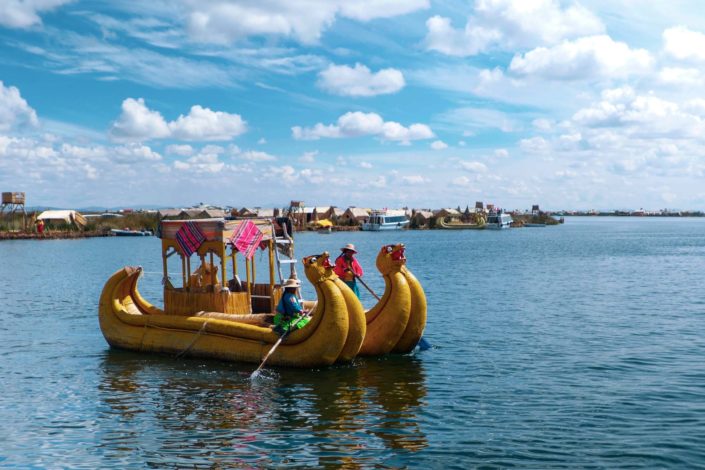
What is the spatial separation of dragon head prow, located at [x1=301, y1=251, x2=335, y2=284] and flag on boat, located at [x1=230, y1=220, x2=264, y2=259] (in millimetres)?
3175

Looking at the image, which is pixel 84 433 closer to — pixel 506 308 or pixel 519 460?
pixel 519 460

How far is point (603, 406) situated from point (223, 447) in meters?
8.07

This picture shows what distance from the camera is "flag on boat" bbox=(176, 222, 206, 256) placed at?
1983cm

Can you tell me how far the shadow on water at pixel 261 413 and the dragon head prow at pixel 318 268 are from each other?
2.51 meters

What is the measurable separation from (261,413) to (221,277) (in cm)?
677

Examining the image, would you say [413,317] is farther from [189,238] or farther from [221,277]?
[189,238]

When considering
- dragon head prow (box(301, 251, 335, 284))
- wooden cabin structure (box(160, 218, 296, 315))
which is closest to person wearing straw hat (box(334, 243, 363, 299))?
wooden cabin structure (box(160, 218, 296, 315))

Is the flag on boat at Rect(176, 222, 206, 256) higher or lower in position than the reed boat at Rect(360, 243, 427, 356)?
higher

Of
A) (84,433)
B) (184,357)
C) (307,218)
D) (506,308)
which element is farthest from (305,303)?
(307,218)

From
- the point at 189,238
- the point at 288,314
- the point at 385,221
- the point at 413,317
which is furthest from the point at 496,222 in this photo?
the point at 288,314

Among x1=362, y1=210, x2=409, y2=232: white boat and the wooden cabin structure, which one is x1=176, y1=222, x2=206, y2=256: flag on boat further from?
x1=362, y1=210, x2=409, y2=232: white boat

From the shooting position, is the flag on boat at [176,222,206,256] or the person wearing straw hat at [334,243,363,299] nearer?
the flag on boat at [176,222,206,256]

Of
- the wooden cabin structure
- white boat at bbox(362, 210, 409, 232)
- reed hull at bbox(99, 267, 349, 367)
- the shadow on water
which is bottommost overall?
the shadow on water

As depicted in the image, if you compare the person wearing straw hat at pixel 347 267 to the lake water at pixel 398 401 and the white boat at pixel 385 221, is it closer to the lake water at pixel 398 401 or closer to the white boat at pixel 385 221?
the lake water at pixel 398 401
